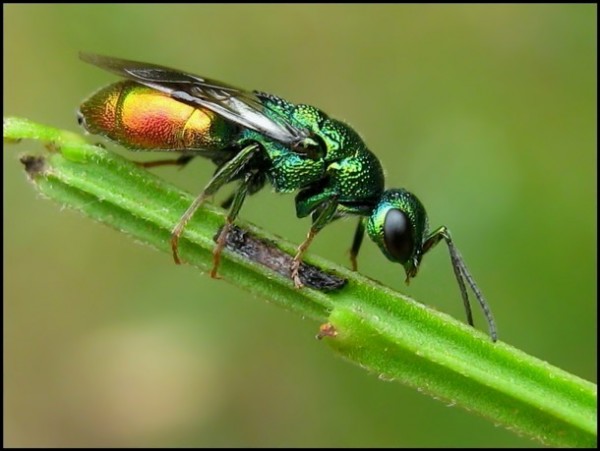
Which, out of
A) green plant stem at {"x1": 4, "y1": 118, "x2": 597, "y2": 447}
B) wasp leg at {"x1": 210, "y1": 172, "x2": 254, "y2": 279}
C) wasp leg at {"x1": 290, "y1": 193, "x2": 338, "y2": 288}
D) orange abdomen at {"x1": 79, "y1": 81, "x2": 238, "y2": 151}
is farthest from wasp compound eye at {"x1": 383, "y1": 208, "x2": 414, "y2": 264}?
orange abdomen at {"x1": 79, "y1": 81, "x2": 238, "y2": 151}

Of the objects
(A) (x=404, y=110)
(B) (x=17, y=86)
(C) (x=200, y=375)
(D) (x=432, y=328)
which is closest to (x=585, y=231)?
(A) (x=404, y=110)

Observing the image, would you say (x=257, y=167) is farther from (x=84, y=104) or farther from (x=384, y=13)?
(x=384, y=13)

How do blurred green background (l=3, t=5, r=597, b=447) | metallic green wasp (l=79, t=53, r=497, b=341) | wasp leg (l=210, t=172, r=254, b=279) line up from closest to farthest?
wasp leg (l=210, t=172, r=254, b=279) → metallic green wasp (l=79, t=53, r=497, b=341) → blurred green background (l=3, t=5, r=597, b=447)

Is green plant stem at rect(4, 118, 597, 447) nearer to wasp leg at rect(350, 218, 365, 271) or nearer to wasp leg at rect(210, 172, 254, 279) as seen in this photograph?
wasp leg at rect(210, 172, 254, 279)

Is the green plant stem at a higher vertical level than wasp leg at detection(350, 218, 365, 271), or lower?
lower

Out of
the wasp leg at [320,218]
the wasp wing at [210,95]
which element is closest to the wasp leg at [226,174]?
the wasp wing at [210,95]

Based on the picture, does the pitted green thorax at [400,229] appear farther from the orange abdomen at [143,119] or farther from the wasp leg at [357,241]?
the orange abdomen at [143,119]
